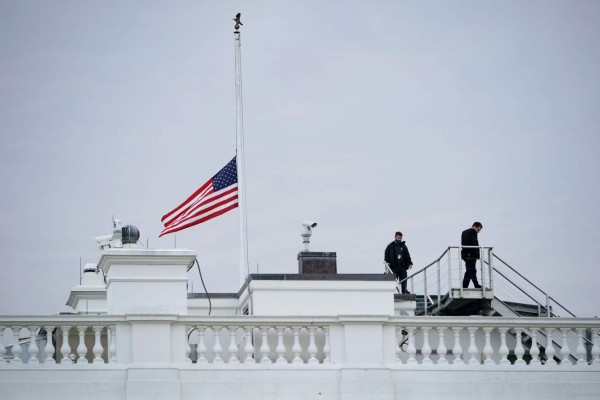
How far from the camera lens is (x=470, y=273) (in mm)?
24203

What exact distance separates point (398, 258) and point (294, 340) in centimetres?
630

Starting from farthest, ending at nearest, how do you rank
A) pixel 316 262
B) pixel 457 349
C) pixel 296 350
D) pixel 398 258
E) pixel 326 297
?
pixel 398 258 < pixel 316 262 < pixel 326 297 < pixel 457 349 < pixel 296 350

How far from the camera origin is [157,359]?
19297 millimetres

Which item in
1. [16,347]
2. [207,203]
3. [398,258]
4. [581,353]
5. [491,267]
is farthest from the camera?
[398,258]

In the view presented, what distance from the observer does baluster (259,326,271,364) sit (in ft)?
63.9

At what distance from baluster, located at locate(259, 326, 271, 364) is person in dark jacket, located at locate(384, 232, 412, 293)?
20.7ft

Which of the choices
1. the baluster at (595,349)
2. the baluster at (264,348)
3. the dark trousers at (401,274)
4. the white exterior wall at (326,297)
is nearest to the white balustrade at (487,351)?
the baluster at (595,349)

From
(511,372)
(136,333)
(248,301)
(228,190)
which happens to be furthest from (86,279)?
(511,372)

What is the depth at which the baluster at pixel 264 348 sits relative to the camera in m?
19.5

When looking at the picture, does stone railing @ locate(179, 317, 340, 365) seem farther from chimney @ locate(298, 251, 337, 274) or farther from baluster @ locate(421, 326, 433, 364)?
chimney @ locate(298, 251, 337, 274)

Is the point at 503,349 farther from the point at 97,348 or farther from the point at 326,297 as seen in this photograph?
the point at 97,348

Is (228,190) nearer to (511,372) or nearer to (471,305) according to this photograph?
(471,305)

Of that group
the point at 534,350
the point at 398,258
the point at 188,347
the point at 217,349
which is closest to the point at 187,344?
the point at 188,347

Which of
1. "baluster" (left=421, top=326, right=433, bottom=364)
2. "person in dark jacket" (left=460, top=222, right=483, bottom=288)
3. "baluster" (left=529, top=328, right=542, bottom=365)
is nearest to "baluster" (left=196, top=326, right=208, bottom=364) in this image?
"baluster" (left=421, top=326, right=433, bottom=364)
